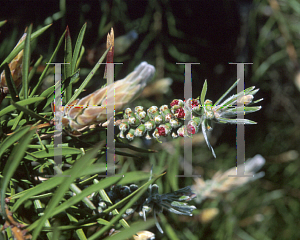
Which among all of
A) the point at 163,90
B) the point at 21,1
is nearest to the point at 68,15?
the point at 21,1

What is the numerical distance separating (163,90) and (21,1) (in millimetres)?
333

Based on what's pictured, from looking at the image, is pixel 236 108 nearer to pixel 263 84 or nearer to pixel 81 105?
pixel 81 105

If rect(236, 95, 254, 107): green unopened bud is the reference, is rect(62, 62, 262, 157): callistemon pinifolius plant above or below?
below

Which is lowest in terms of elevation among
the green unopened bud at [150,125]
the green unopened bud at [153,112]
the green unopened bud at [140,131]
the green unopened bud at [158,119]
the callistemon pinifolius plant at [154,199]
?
the callistemon pinifolius plant at [154,199]

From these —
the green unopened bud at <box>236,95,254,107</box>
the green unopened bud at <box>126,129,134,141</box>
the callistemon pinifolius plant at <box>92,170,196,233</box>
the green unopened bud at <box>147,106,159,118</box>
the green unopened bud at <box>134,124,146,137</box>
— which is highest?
the green unopened bud at <box>236,95,254,107</box>

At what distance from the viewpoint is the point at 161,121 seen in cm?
20

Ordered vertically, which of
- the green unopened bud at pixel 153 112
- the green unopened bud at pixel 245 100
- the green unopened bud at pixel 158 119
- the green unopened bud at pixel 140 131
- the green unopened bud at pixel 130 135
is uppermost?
the green unopened bud at pixel 245 100

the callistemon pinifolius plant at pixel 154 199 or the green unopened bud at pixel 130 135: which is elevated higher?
the green unopened bud at pixel 130 135

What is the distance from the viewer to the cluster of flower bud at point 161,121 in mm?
198

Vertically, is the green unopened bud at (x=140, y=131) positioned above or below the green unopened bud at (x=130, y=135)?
above

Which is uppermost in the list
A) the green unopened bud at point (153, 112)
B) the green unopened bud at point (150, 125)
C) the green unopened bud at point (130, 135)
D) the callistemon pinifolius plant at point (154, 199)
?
the green unopened bud at point (153, 112)

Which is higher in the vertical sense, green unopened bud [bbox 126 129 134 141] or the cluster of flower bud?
the cluster of flower bud

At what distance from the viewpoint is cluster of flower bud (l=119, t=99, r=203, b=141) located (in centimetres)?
20

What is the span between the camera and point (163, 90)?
57 centimetres
